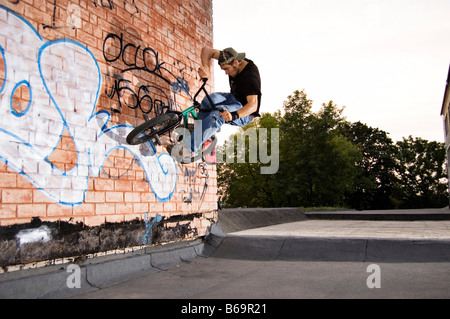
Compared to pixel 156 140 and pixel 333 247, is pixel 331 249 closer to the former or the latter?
pixel 333 247

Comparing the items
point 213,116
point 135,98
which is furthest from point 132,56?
point 213,116

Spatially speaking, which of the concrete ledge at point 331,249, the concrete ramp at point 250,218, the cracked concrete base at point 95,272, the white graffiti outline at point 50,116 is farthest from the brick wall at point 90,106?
the concrete ramp at point 250,218

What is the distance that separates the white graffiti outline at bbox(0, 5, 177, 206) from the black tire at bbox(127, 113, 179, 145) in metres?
0.17

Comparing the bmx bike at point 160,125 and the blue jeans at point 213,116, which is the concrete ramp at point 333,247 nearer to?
the bmx bike at point 160,125

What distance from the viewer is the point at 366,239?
4676 mm

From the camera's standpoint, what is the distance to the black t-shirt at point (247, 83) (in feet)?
13.9

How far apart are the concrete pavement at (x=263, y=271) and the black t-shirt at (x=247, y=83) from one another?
1914 millimetres

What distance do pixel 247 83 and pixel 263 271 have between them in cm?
215

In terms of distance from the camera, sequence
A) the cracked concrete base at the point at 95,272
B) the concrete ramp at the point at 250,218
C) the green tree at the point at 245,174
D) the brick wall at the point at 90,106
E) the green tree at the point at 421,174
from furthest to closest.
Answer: the green tree at the point at 421,174, the green tree at the point at 245,174, the concrete ramp at the point at 250,218, the brick wall at the point at 90,106, the cracked concrete base at the point at 95,272

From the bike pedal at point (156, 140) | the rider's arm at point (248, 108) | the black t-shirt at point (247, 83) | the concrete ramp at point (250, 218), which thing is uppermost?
the black t-shirt at point (247, 83)

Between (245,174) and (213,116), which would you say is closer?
(213,116)

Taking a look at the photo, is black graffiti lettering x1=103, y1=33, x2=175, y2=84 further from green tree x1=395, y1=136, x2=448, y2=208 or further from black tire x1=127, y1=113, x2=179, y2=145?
green tree x1=395, y1=136, x2=448, y2=208

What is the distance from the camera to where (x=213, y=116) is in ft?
14.1

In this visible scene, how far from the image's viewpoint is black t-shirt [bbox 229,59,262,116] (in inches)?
167
